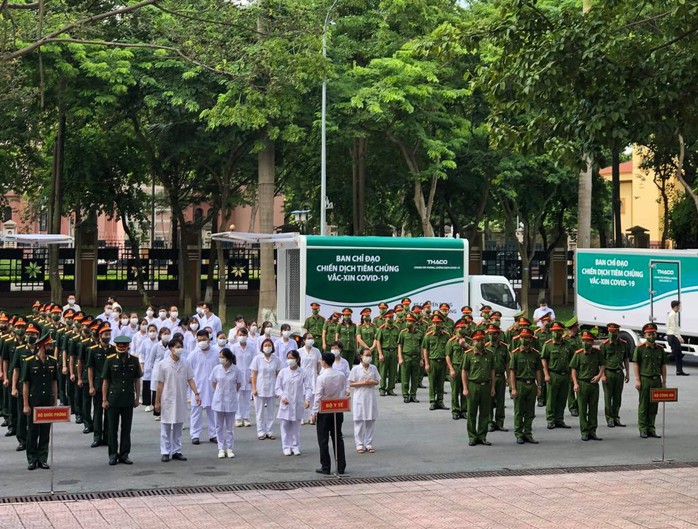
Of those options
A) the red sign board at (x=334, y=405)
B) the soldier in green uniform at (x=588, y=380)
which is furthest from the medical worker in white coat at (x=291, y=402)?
the soldier in green uniform at (x=588, y=380)

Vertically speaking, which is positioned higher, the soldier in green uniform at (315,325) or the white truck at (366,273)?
the white truck at (366,273)

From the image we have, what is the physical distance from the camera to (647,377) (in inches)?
687

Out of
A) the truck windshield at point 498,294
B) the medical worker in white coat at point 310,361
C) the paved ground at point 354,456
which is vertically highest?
the truck windshield at point 498,294

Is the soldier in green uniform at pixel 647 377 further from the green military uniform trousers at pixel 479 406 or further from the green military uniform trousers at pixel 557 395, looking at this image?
the green military uniform trousers at pixel 479 406

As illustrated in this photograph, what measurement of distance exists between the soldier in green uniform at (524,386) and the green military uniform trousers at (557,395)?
86 centimetres

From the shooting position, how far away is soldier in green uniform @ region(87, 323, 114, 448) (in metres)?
Result: 15.5

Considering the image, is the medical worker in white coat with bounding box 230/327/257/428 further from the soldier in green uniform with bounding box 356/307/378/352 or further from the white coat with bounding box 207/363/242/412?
the soldier in green uniform with bounding box 356/307/378/352

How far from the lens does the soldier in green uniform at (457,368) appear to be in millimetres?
18469

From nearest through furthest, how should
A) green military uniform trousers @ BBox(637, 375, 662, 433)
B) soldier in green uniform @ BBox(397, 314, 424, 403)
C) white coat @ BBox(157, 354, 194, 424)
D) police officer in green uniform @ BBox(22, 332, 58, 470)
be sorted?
police officer in green uniform @ BBox(22, 332, 58, 470)
white coat @ BBox(157, 354, 194, 424)
green military uniform trousers @ BBox(637, 375, 662, 433)
soldier in green uniform @ BBox(397, 314, 424, 403)

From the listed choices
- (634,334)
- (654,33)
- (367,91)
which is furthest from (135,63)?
(654,33)

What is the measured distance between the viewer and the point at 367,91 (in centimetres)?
3262

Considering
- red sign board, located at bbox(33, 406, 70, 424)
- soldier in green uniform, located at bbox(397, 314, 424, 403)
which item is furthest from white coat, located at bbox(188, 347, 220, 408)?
soldier in green uniform, located at bbox(397, 314, 424, 403)

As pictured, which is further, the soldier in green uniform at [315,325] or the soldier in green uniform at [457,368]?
A: the soldier in green uniform at [315,325]

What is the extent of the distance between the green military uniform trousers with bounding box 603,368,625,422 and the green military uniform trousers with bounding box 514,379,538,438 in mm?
1699
